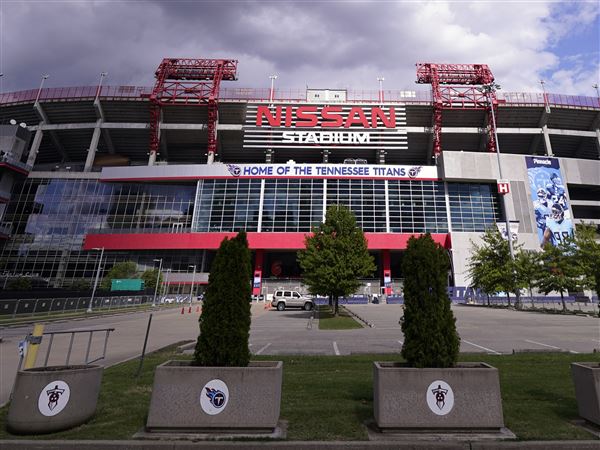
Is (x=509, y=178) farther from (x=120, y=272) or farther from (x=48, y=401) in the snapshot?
(x=120, y=272)

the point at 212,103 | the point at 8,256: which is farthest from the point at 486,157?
the point at 8,256

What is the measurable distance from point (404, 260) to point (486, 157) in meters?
62.2

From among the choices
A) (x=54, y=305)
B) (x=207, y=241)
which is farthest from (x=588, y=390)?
(x=207, y=241)

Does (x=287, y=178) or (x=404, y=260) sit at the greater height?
(x=287, y=178)

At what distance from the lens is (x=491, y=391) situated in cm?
427

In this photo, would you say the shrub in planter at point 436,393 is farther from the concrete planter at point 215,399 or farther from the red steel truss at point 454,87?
the red steel truss at point 454,87

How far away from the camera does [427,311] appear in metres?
4.81

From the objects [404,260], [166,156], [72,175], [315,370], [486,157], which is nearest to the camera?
[404,260]

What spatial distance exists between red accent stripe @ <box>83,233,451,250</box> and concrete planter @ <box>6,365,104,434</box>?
48.6 meters

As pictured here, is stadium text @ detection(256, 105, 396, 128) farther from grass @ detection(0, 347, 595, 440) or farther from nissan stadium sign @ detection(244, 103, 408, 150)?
grass @ detection(0, 347, 595, 440)

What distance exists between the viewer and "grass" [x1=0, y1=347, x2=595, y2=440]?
437 cm

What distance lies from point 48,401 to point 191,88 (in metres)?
67.8

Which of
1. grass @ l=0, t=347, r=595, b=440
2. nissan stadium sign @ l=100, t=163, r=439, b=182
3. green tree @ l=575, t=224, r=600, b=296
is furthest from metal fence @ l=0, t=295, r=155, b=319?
green tree @ l=575, t=224, r=600, b=296

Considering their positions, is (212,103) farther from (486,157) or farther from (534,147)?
(534,147)
